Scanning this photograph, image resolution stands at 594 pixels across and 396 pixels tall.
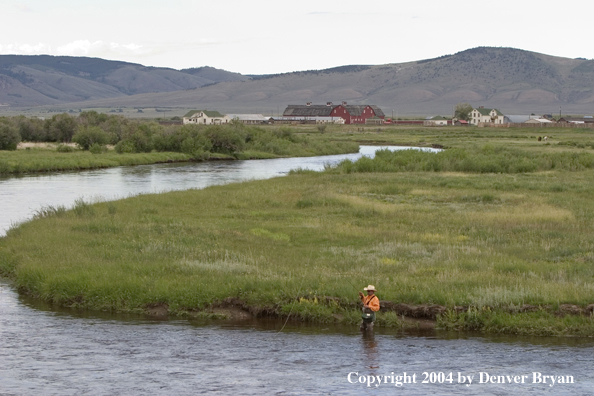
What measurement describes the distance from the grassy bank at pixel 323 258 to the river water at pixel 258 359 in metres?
0.72

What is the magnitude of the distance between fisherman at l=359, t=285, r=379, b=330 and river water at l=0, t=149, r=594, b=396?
0.27m

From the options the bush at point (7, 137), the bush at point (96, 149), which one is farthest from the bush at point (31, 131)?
the bush at point (96, 149)

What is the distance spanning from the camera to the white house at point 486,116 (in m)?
156

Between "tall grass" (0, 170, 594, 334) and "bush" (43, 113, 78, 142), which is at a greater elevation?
"bush" (43, 113, 78, 142)

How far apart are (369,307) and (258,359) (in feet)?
9.16

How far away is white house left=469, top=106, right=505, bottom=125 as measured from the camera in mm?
156375

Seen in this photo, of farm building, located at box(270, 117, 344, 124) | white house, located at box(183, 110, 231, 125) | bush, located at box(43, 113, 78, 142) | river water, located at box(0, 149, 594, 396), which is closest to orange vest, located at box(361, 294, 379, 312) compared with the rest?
river water, located at box(0, 149, 594, 396)

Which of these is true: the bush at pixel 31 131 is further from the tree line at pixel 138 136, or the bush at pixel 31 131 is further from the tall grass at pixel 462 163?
the tall grass at pixel 462 163

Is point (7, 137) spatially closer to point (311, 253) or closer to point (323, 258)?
point (311, 253)

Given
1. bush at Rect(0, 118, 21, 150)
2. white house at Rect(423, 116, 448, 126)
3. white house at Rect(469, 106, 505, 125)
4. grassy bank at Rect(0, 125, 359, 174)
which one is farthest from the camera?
white house at Rect(423, 116, 448, 126)

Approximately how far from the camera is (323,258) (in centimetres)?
2123

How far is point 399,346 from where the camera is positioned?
15523 millimetres

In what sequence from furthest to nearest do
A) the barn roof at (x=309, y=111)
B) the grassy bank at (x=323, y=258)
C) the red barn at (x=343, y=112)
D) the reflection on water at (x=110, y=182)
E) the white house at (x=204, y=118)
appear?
the barn roof at (x=309, y=111), the red barn at (x=343, y=112), the white house at (x=204, y=118), the reflection on water at (x=110, y=182), the grassy bank at (x=323, y=258)

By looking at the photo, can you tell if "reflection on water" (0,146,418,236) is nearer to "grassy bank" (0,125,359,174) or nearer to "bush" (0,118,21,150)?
"grassy bank" (0,125,359,174)
